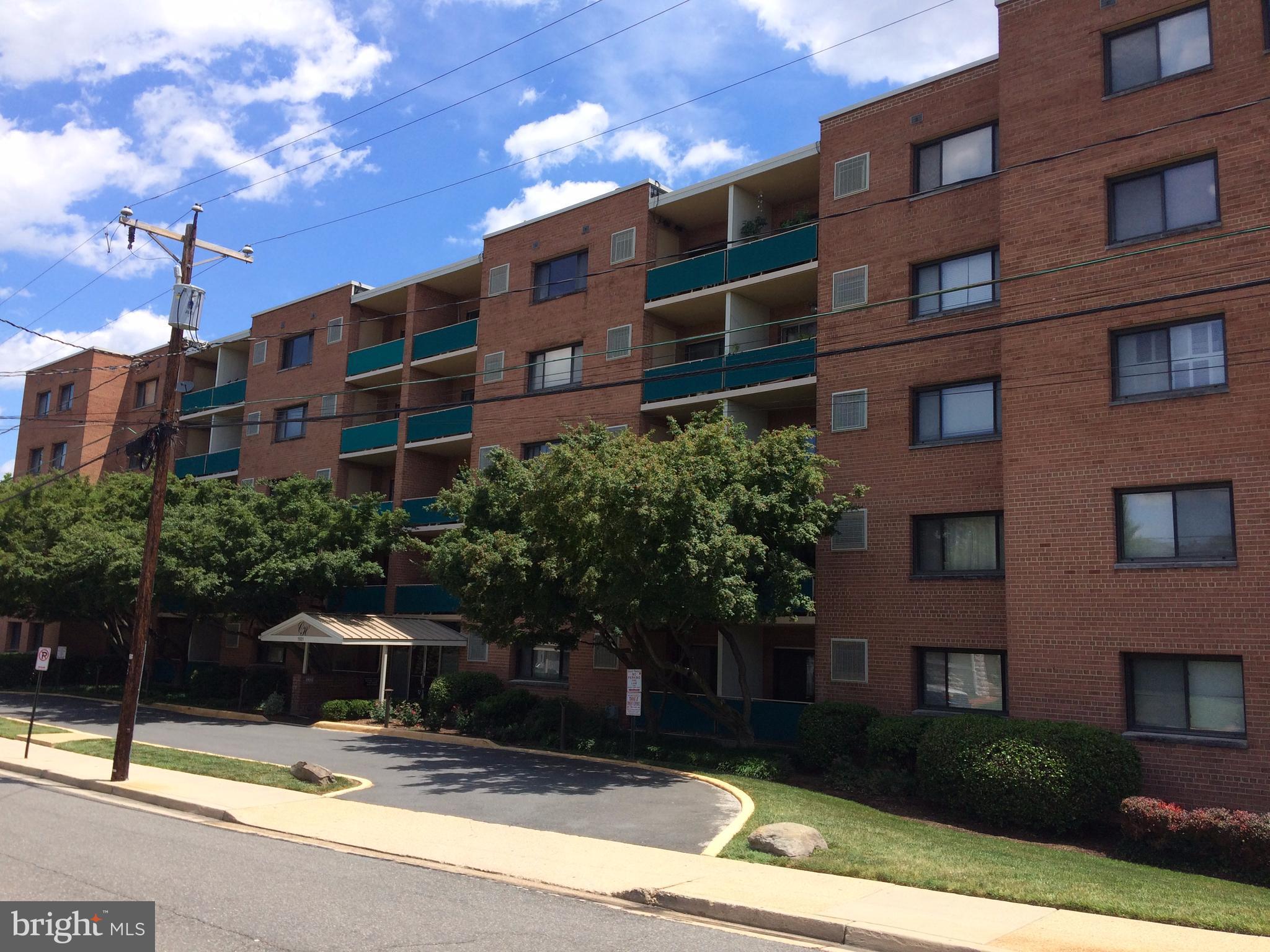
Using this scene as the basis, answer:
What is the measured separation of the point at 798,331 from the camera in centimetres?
2605

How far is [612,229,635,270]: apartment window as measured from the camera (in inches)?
1129

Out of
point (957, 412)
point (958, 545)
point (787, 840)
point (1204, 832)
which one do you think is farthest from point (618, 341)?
point (1204, 832)

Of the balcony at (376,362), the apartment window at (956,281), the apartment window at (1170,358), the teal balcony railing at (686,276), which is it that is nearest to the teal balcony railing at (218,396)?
the balcony at (376,362)

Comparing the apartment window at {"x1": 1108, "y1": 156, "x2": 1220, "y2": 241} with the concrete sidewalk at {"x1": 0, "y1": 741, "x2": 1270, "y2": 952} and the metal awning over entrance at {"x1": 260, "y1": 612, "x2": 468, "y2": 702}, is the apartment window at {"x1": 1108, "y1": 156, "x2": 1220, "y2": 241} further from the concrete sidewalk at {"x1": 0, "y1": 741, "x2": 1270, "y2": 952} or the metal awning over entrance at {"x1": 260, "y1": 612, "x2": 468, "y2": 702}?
the metal awning over entrance at {"x1": 260, "y1": 612, "x2": 468, "y2": 702}

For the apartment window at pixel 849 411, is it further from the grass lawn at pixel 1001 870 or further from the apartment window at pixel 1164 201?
the grass lawn at pixel 1001 870

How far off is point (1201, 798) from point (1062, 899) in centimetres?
780

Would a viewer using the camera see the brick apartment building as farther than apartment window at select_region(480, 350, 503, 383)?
No

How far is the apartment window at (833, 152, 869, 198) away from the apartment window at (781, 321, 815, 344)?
10.5 ft

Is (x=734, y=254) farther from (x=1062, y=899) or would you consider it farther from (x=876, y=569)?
(x=1062, y=899)

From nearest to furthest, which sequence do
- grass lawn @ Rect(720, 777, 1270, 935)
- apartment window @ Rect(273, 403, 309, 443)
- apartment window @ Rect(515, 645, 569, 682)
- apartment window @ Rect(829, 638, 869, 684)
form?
grass lawn @ Rect(720, 777, 1270, 935) → apartment window @ Rect(829, 638, 869, 684) → apartment window @ Rect(515, 645, 569, 682) → apartment window @ Rect(273, 403, 309, 443)

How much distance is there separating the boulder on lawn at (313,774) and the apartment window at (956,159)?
17.4m

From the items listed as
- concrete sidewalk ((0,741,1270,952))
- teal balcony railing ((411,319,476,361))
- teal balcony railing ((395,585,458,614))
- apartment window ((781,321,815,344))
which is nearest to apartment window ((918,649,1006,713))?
apartment window ((781,321,815,344))

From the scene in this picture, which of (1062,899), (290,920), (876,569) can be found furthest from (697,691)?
(290,920)

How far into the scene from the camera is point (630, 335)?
2811 cm
